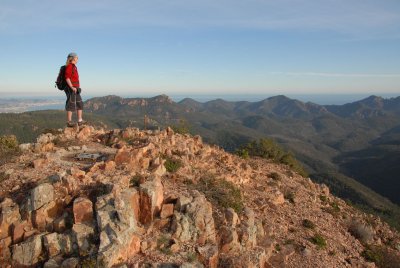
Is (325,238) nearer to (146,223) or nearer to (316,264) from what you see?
(316,264)

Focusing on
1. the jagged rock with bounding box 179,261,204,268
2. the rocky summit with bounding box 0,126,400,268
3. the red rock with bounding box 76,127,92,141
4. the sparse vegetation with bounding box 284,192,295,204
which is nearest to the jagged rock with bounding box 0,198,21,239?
the rocky summit with bounding box 0,126,400,268

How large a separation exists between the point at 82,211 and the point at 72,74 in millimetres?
7082

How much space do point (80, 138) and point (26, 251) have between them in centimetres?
804

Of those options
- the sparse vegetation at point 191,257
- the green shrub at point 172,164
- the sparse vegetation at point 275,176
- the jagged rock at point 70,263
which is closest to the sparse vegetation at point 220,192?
the green shrub at point 172,164

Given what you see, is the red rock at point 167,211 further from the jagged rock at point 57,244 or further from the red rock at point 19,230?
the red rock at point 19,230

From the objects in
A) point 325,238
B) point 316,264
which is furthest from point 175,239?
point 325,238

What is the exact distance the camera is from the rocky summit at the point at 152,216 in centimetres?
870

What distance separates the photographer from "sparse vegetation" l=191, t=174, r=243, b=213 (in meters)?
11.7

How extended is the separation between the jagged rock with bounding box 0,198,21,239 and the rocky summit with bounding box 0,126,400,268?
2cm

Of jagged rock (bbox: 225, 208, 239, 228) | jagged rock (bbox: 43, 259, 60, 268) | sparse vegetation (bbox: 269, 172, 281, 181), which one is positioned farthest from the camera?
sparse vegetation (bbox: 269, 172, 281, 181)

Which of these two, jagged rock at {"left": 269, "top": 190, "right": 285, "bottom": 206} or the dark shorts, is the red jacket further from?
jagged rock at {"left": 269, "top": 190, "right": 285, "bottom": 206}

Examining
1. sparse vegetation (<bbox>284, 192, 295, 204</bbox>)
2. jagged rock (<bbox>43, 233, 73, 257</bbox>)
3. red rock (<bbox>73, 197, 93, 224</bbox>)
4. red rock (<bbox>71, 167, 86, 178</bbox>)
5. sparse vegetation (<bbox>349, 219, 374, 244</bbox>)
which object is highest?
red rock (<bbox>71, 167, 86, 178</bbox>)

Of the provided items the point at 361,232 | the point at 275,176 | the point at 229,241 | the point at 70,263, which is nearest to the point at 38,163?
the point at 70,263

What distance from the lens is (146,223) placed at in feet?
32.2
